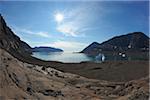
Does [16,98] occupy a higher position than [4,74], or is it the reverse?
[4,74]

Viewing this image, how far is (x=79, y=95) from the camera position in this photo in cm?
1326

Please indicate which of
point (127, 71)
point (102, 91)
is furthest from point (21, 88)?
point (127, 71)

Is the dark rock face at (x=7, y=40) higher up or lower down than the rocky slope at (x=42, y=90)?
higher up

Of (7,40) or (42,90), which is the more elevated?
(7,40)

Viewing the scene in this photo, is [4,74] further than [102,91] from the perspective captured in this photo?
No

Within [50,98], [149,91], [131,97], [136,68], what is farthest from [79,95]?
[136,68]

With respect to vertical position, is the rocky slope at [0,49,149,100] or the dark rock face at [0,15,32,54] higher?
the dark rock face at [0,15,32,54]

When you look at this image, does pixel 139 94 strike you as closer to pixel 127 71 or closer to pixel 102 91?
pixel 102 91

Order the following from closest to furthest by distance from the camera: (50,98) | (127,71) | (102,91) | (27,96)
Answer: (27,96)
(50,98)
(102,91)
(127,71)

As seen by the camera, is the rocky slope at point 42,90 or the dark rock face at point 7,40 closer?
the rocky slope at point 42,90

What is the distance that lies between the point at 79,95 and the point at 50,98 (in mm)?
1850

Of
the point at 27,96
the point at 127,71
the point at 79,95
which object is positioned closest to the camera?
the point at 27,96

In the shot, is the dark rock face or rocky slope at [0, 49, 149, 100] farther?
the dark rock face

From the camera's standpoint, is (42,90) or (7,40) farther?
(7,40)
